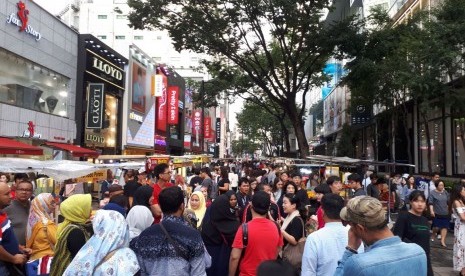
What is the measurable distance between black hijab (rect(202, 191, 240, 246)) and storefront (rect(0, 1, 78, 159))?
1196 centimetres

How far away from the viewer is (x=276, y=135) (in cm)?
6153

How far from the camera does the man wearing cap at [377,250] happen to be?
7.55 ft

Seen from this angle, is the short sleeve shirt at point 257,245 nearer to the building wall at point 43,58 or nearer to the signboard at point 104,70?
the building wall at point 43,58

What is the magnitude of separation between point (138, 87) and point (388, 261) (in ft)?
107

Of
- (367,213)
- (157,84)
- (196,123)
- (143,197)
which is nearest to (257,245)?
(143,197)

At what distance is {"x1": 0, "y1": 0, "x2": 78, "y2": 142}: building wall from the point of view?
1809 centimetres

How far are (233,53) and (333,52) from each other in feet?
15.6

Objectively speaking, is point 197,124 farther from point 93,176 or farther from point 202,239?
point 202,239

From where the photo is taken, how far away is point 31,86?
2033cm

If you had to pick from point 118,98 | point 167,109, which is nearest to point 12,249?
point 118,98

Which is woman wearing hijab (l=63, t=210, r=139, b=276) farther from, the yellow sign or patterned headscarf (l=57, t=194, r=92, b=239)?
the yellow sign

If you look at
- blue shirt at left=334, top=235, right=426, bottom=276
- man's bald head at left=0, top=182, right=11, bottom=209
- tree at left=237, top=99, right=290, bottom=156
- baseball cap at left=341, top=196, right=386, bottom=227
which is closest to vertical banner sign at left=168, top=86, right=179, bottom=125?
tree at left=237, top=99, right=290, bottom=156

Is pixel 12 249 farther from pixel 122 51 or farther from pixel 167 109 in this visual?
pixel 167 109

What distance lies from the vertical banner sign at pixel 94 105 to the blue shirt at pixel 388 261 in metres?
23.1
